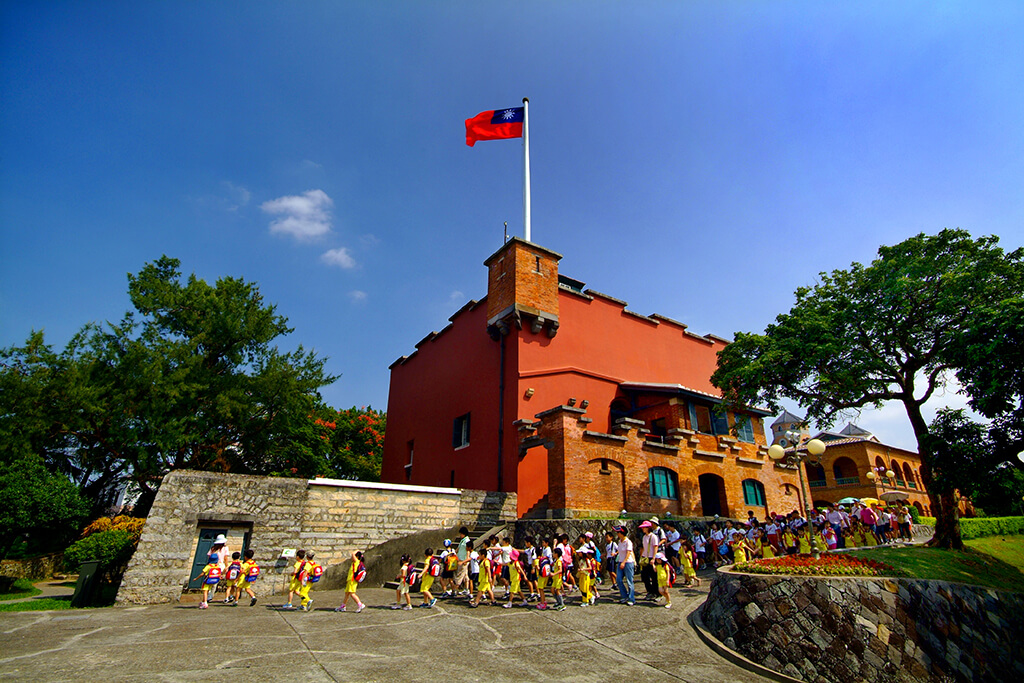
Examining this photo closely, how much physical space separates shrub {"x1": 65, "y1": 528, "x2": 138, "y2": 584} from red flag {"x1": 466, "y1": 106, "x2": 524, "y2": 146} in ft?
60.4

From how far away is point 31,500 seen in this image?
15055mm

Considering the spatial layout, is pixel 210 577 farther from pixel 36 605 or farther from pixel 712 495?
pixel 712 495

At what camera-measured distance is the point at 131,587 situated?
1146 cm

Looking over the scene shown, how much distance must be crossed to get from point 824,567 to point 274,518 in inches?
497

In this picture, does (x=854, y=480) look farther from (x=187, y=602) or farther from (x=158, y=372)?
(x=158, y=372)

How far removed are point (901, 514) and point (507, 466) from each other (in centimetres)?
1590

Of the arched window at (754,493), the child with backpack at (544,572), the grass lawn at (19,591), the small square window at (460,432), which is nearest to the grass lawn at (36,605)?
the grass lawn at (19,591)

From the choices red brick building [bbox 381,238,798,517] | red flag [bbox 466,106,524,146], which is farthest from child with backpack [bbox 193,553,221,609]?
red flag [bbox 466,106,524,146]

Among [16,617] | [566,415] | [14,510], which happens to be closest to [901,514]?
[566,415]

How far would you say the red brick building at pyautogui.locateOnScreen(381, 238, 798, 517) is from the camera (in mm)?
16734

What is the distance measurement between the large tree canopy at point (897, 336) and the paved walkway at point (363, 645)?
8.65 metres

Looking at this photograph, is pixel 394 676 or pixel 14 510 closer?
pixel 394 676

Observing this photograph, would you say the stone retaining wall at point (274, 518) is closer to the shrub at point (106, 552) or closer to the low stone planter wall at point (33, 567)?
the shrub at point (106, 552)

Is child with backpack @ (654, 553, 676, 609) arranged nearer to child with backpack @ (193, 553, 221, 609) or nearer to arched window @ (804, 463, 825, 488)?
child with backpack @ (193, 553, 221, 609)
